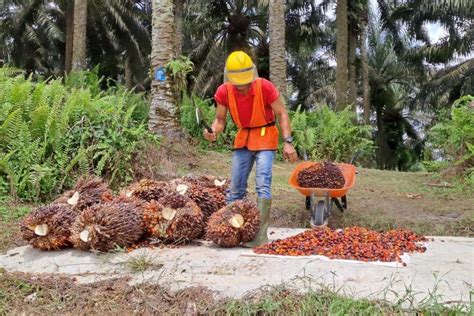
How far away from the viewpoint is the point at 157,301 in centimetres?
370

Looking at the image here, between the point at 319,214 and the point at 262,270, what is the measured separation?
2.11 metres

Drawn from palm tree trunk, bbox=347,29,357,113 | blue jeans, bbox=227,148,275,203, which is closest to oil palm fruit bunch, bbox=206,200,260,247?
blue jeans, bbox=227,148,275,203

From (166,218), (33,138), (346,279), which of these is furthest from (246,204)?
(33,138)

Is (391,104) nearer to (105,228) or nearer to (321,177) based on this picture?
(321,177)

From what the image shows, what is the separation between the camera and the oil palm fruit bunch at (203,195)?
5473 mm

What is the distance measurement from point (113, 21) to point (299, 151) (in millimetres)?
17806

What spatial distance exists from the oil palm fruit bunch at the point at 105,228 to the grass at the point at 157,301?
0.65 meters

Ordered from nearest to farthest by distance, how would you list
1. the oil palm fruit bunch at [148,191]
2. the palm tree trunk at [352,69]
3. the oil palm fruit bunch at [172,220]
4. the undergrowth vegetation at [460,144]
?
the oil palm fruit bunch at [172,220]
the oil palm fruit bunch at [148,191]
the undergrowth vegetation at [460,144]
the palm tree trunk at [352,69]

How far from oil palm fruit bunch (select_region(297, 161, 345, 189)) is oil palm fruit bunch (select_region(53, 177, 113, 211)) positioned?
7.64 ft

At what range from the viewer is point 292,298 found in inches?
138

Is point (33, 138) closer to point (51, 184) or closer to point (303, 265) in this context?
point (51, 184)

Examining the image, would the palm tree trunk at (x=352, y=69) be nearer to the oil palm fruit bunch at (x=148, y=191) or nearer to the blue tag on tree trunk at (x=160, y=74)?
the blue tag on tree trunk at (x=160, y=74)

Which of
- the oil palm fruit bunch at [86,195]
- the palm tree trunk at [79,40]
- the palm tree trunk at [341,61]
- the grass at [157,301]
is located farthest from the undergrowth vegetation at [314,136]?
the grass at [157,301]

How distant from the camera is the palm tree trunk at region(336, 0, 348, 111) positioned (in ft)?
56.9
